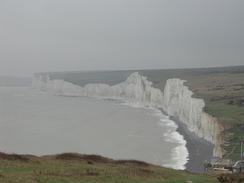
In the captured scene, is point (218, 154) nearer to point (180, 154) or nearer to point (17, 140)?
point (180, 154)

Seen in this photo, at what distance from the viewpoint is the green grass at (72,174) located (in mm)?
14367

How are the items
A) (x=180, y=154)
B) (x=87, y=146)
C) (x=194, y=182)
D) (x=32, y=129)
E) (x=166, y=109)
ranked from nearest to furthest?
(x=194, y=182), (x=180, y=154), (x=87, y=146), (x=32, y=129), (x=166, y=109)

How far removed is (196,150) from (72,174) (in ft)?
124

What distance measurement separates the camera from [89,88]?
181125 mm

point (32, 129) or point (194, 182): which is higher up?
point (194, 182)

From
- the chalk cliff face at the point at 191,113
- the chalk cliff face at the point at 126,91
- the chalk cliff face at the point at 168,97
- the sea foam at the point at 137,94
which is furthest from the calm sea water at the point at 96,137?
the chalk cliff face at the point at 126,91

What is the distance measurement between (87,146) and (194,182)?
42100mm

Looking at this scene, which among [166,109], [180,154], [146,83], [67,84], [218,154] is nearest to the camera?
[218,154]

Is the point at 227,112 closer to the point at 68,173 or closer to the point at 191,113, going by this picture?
the point at 191,113

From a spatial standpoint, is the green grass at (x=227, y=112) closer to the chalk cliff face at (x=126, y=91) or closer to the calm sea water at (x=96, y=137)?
the calm sea water at (x=96, y=137)

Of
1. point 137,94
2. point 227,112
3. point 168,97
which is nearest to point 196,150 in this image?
point 227,112

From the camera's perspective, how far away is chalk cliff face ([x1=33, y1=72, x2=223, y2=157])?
198 ft

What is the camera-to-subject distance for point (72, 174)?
1577 cm

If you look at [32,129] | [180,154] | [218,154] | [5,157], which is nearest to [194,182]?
[5,157]
